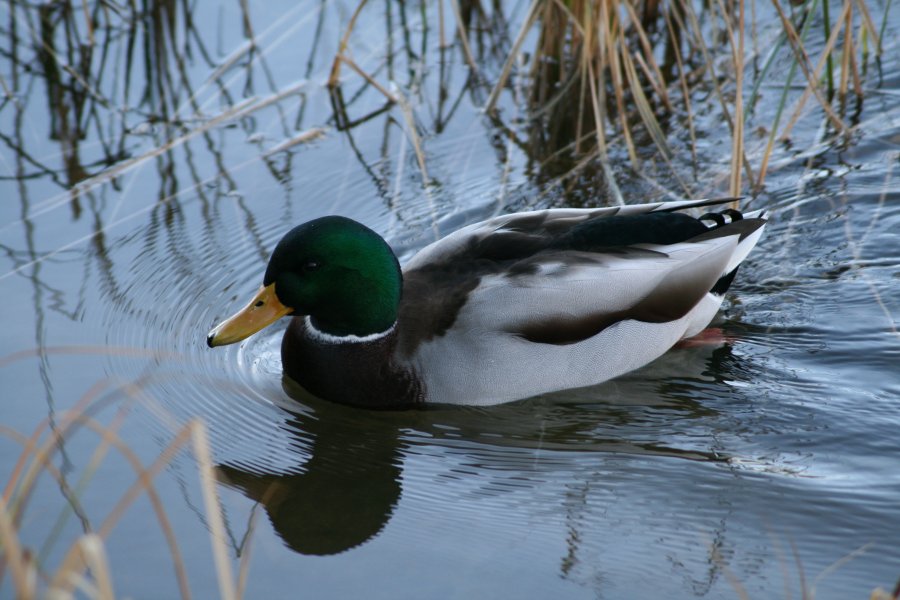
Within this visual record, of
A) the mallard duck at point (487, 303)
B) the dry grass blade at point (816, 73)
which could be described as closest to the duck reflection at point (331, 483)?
the mallard duck at point (487, 303)

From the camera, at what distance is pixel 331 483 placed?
4660 mm

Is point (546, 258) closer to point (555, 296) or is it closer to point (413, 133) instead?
point (555, 296)

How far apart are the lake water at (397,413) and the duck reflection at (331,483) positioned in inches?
0.5

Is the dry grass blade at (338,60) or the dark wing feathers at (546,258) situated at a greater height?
the dry grass blade at (338,60)

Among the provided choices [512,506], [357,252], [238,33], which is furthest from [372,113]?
[512,506]

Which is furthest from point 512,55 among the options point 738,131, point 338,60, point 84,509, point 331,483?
point 84,509

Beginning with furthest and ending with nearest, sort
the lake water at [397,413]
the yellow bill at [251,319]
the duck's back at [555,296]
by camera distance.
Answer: the duck's back at [555,296] < the yellow bill at [251,319] < the lake water at [397,413]

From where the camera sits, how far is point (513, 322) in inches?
A: 198

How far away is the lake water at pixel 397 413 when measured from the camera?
4109 mm

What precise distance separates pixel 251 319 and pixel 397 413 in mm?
779

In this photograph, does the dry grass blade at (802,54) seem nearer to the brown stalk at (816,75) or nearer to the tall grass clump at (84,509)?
the brown stalk at (816,75)

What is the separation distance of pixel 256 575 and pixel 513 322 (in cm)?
164

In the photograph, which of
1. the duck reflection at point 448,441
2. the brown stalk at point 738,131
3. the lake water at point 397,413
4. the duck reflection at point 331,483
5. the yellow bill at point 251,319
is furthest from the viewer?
the brown stalk at point 738,131

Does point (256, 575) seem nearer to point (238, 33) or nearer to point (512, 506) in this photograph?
point (512, 506)
